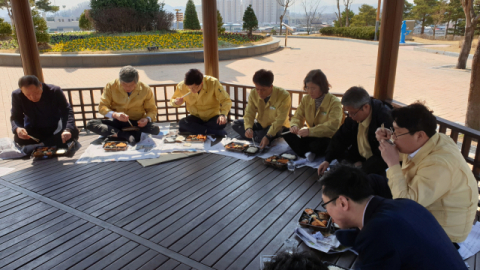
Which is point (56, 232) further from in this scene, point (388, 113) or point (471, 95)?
point (471, 95)

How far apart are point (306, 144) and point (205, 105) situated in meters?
1.59

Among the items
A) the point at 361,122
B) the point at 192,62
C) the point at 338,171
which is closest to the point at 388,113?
the point at 361,122

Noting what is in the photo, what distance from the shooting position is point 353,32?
85.7 feet

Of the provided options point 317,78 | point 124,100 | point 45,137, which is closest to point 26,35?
point 45,137

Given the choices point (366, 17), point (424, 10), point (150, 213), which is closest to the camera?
point (150, 213)

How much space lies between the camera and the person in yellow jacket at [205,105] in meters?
4.70

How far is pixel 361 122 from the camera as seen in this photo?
3248mm

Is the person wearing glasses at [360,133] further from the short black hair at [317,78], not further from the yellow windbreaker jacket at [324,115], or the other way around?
the short black hair at [317,78]

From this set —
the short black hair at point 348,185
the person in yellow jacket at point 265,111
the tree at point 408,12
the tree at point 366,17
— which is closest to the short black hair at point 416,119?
the short black hair at point 348,185

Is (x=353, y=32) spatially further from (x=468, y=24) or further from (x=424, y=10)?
(x=468, y=24)

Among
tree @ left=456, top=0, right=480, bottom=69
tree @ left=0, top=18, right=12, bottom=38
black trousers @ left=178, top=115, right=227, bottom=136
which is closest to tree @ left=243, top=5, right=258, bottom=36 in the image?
tree @ left=456, top=0, right=480, bottom=69

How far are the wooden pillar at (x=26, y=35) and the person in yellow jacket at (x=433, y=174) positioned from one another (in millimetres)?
4779

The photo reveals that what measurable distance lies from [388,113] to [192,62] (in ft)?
39.5

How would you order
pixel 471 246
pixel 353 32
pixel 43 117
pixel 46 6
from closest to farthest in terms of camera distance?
1. pixel 471 246
2. pixel 43 117
3. pixel 353 32
4. pixel 46 6
